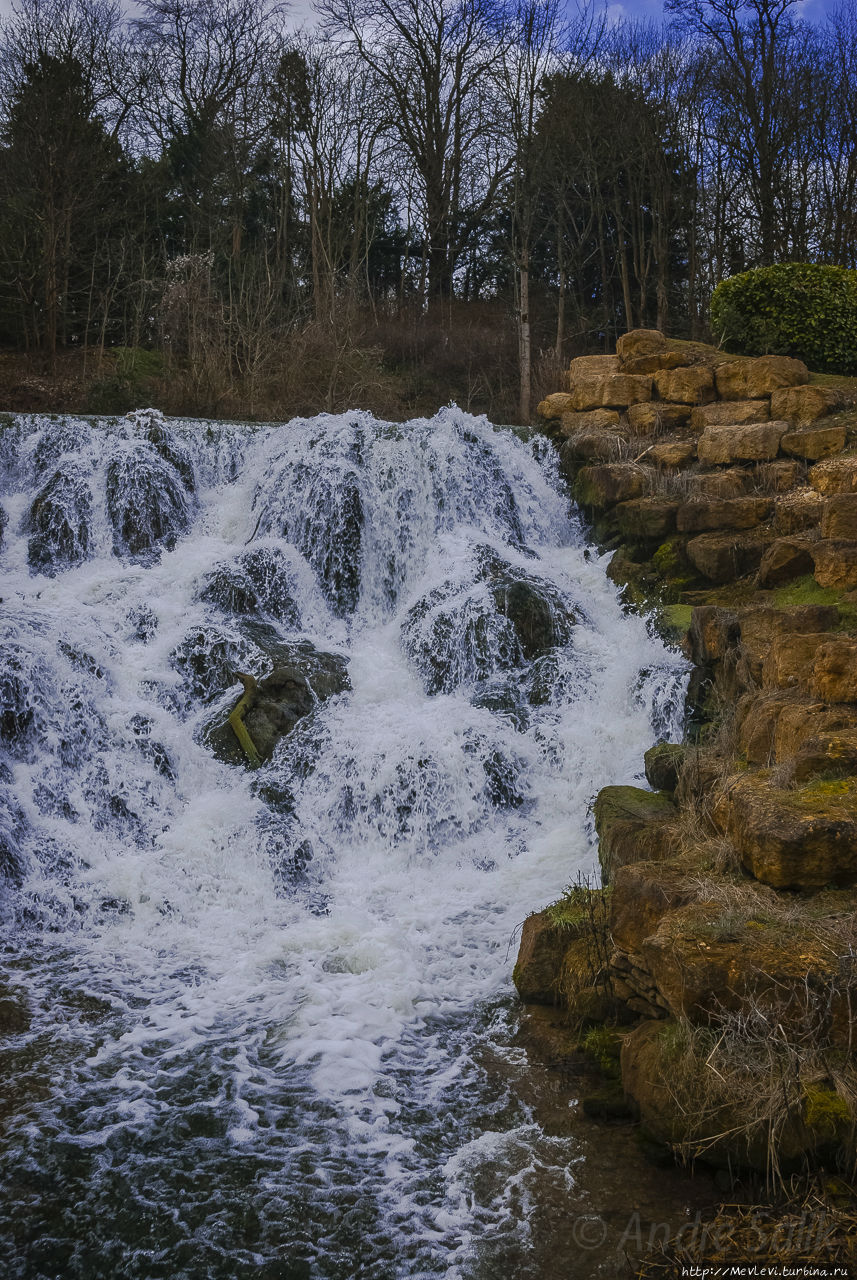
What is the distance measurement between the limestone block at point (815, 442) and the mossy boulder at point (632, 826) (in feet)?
18.1

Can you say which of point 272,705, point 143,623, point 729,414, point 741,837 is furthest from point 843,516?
point 143,623

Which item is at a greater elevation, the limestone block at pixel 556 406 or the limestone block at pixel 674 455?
the limestone block at pixel 556 406

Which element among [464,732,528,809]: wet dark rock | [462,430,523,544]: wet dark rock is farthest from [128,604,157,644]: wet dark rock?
[462,430,523,544]: wet dark rock

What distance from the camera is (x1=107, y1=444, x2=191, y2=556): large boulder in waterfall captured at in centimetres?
1170

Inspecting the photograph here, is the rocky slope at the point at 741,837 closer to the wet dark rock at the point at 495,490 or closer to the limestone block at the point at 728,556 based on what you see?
the limestone block at the point at 728,556

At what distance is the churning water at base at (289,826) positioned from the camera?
425 cm

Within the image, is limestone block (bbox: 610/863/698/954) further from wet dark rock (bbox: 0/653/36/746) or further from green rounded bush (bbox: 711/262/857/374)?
green rounded bush (bbox: 711/262/857/374)

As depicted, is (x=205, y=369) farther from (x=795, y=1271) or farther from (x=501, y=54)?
(x=795, y=1271)

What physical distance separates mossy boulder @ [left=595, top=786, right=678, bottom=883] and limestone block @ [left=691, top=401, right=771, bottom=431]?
6.51 meters

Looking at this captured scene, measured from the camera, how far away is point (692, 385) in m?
12.7

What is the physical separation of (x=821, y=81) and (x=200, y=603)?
16.8 m

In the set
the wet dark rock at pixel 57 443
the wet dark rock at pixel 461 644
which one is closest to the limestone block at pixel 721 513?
the wet dark rock at pixel 461 644

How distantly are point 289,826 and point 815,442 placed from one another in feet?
23.0

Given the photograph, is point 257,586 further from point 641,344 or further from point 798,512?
point 641,344
